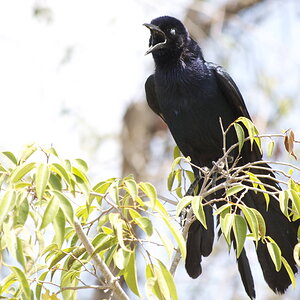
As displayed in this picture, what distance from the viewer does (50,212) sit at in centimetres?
204

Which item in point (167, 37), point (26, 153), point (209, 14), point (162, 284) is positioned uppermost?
point (209, 14)

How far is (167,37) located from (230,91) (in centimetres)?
62

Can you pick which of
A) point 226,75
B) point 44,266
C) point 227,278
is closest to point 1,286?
point 44,266

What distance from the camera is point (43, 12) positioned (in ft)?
29.0

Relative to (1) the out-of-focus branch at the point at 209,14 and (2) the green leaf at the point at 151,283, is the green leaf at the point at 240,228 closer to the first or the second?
(2) the green leaf at the point at 151,283

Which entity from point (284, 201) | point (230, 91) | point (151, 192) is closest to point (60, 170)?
point (151, 192)

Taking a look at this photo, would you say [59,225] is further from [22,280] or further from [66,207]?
[22,280]

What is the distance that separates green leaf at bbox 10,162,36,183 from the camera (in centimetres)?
216

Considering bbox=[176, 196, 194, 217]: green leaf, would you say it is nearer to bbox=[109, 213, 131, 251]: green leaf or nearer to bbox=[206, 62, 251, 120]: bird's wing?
bbox=[109, 213, 131, 251]: green leaf

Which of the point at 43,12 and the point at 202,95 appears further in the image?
the point at 43,12

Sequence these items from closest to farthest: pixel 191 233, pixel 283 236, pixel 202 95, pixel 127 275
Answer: pixel 127 275, pixel 283 236, pixel 191 233, pixel 202 95

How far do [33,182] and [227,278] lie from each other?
6270 mm

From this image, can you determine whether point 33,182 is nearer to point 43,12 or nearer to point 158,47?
point 158,47

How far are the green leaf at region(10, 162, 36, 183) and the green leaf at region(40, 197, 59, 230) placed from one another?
170 millimetres
